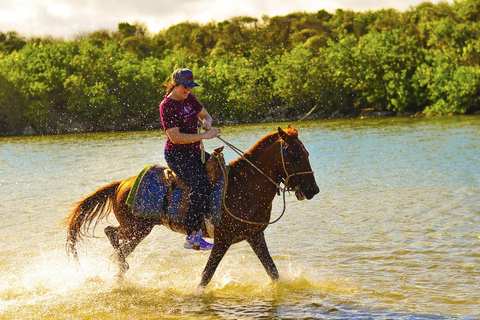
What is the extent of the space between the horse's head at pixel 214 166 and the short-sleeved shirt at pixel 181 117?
0.79 ft

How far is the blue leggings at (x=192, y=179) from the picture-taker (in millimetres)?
8133

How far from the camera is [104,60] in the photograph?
73562 millimetres

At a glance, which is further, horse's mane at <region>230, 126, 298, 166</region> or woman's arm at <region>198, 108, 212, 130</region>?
horse's mane at <region>230, 126, 298, 166</region>

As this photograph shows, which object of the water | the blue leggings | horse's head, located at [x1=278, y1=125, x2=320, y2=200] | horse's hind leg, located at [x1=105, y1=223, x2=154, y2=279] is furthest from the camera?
horse's hind leg, located at [x1=105, y1=223, x2=154, y2=279]

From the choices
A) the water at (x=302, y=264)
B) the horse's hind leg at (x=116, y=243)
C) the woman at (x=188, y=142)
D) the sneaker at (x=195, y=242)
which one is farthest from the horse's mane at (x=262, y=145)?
the horse's hind leg at (x=116, y=243)

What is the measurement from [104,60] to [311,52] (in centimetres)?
2631

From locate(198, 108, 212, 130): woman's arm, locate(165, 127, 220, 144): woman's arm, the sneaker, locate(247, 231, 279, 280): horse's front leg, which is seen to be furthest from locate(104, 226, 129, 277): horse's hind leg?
locate(198, 108, 212, 130): woman's arm

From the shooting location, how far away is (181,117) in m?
7.95

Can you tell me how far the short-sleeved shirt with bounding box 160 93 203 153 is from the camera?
311 inches

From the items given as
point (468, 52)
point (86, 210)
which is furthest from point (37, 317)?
point (468, 52)

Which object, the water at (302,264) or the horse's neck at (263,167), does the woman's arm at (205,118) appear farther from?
the water at (302,264)

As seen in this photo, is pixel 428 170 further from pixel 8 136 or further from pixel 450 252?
pixel 8 136

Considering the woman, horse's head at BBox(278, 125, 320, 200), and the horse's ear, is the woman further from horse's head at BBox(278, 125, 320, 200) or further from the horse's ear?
horse's head at BBox(278, 125, 320, 200)

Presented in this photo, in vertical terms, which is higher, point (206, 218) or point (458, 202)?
point (206, 218)
